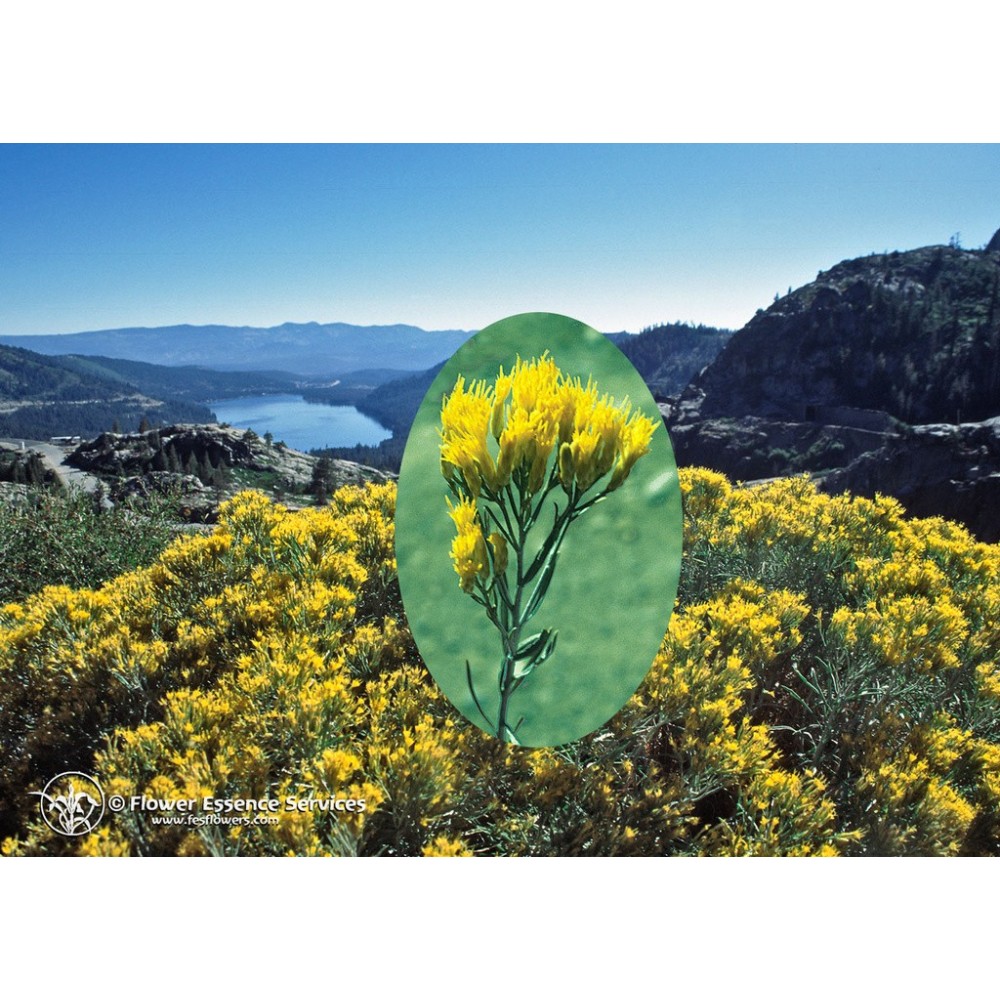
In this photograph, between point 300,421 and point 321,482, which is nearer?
point 300,421

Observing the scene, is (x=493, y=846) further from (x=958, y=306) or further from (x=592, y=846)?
(x=958, y=306)

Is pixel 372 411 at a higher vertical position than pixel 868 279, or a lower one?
lower

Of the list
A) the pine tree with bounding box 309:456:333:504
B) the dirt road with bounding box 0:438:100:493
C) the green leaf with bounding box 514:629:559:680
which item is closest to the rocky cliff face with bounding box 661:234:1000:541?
the green leaf with bounding box 514:629:559:680

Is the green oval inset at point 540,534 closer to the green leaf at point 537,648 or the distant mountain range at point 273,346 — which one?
the green leaf at point 537,648

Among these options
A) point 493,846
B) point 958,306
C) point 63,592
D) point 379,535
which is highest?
point 958,306

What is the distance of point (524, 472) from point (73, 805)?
164 cm

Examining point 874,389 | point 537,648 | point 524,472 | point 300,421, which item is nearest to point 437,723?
point 537,648

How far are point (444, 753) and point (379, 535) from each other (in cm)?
131

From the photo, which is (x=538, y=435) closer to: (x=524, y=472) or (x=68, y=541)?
(x=524, y=472)

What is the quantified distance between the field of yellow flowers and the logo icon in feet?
0.11

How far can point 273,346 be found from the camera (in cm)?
412

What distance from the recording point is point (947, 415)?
459 centimetres

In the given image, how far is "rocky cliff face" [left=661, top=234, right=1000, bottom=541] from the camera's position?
279cm
